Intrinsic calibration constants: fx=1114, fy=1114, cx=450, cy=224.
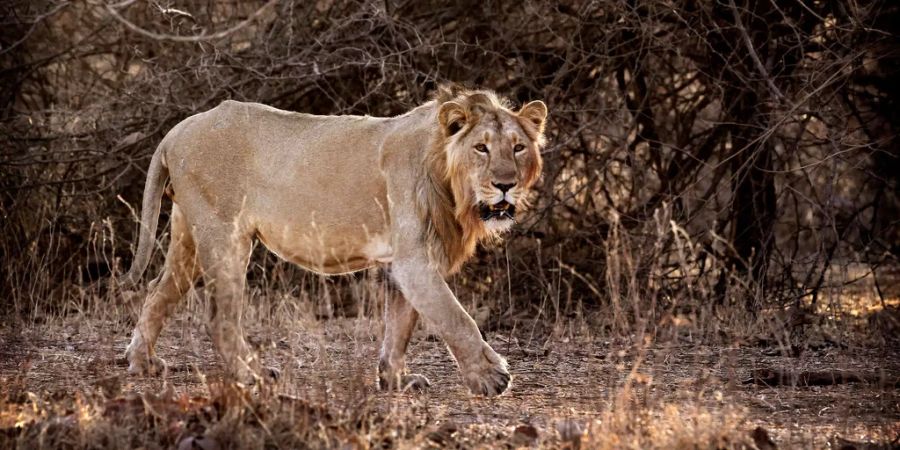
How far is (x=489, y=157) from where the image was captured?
15.0 feet

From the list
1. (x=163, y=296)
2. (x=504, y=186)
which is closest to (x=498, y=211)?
(x=504, y=186)

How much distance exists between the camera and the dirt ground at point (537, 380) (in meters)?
3.76

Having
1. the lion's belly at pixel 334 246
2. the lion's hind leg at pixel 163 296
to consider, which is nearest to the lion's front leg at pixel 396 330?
the lion's belly at pixel 334 246

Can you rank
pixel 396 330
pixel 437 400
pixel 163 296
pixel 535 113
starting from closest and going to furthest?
pixel 437 400
pixel 535 113
pixel 396 330
pixel 163 296

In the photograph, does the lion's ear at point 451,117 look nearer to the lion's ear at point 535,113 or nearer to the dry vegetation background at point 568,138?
the lion's ear at point 535,113

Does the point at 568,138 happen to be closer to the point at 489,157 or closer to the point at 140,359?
the point at 489,157

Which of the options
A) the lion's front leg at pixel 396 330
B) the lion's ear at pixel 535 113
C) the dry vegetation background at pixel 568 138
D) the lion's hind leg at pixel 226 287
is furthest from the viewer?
the dry vegetation background at pixel 568 138

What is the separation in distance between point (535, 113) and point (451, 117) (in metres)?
0.42

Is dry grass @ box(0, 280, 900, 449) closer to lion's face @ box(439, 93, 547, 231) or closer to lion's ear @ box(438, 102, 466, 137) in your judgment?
lion's face @ box(439, 93, 547, 231)

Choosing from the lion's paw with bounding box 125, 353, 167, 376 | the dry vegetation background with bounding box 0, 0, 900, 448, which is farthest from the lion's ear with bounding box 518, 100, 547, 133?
the lion's paw with bounding box 125, 353, 167, 376

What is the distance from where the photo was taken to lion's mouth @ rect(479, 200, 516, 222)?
14.9ft

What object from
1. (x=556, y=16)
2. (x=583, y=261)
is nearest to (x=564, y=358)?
(x=583, y=261)

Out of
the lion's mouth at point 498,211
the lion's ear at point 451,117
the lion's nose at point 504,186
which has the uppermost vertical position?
the lion's ear at point 451,117

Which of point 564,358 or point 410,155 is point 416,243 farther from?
point 564,358
